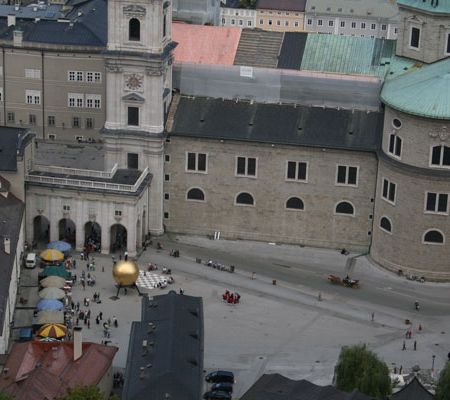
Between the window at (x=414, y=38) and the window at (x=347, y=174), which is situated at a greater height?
the window at (x=414, y=38)

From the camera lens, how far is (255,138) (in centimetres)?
14150

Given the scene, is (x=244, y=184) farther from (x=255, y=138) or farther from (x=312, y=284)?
(x=312, y=284)

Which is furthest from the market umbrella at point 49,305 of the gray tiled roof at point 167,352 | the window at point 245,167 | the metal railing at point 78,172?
the window at point 245,167

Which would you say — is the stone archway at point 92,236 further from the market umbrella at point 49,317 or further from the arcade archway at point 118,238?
the market umbrella at point 49,317

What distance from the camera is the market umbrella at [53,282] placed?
127 meters

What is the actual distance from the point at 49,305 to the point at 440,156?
39958 millimetres

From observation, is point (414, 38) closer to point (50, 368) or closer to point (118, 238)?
point (118, 238)

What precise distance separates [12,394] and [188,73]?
53.5 m

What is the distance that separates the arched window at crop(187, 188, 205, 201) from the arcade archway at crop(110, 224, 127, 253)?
27.0ft

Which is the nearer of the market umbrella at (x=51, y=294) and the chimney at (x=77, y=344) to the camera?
the chimney at (x=77, y=344)

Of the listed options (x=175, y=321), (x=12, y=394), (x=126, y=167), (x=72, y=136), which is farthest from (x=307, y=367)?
(x=72, y=136)

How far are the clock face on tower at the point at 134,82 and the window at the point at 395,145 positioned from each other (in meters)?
25.5

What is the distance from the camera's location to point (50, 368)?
10538 cm

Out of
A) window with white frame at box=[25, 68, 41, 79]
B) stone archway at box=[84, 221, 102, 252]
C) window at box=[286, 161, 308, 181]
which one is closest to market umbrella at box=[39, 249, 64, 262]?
stone archway at box=[84, 221, 102, 252]
